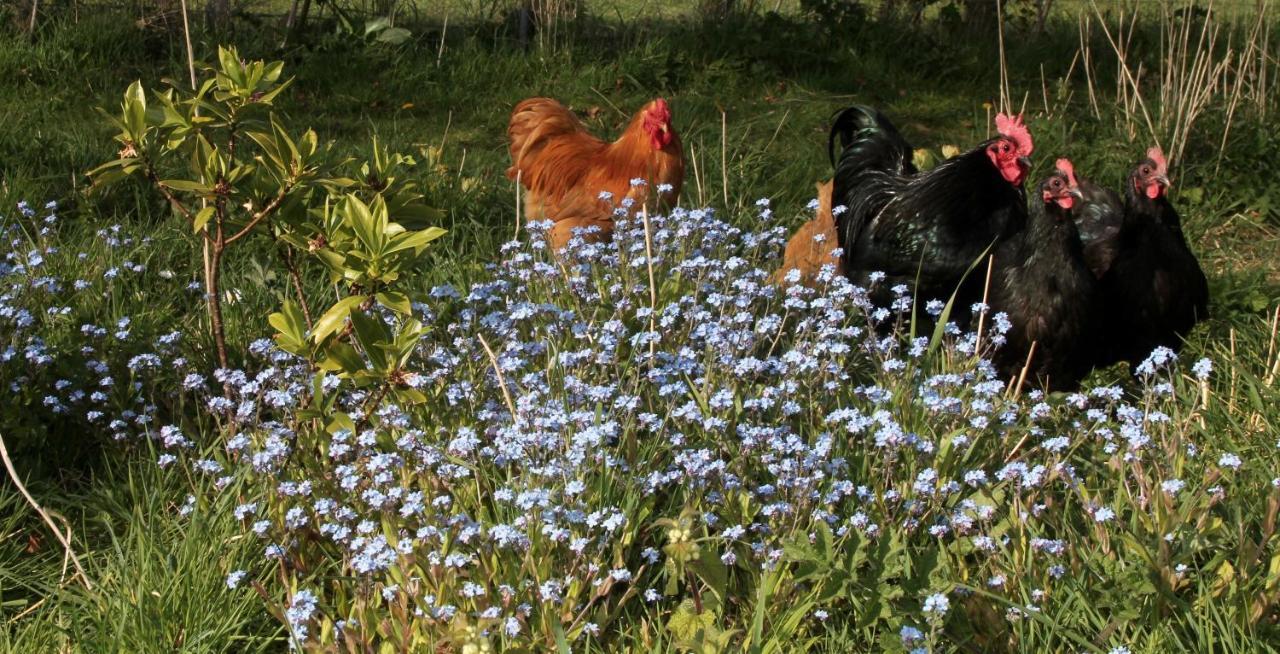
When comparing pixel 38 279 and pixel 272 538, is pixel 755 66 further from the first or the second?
pixel 272 538

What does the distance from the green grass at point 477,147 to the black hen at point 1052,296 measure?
1.42 feet

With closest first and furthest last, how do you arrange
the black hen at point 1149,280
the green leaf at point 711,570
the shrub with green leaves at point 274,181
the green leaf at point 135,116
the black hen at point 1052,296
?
the green leaf at point 711,570 < the shrub with green leaves at point 274,181 < the green leaf at point 135,116 < the black hen at point 1052,296 < the black hen at point 1149,280

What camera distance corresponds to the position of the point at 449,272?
437cm

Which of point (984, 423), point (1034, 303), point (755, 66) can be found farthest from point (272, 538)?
point (755, 66)

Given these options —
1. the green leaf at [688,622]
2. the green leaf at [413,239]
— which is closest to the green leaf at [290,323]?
the green leaf at [413,239]

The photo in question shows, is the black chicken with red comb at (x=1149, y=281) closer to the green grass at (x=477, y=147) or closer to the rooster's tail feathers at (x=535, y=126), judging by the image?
the green grass at (x=477, y=147)

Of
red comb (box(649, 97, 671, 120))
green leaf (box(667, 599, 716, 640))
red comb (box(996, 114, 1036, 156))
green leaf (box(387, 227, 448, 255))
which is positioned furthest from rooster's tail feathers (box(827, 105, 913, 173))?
green leaf (box(667, 599, 716, 640))

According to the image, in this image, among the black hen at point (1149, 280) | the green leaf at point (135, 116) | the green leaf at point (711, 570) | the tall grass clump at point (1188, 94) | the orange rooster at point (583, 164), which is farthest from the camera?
the tall grass clump at point (1188, 94)

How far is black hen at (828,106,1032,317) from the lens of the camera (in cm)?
435

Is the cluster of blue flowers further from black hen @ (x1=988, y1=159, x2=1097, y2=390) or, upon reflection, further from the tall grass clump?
the tall grass clump

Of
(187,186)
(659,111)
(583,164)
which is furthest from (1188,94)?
(187,186)

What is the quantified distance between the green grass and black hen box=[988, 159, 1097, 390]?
17.0 inches

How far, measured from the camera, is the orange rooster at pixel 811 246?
4.43m

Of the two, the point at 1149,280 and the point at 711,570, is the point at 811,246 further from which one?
the point at 711,570
